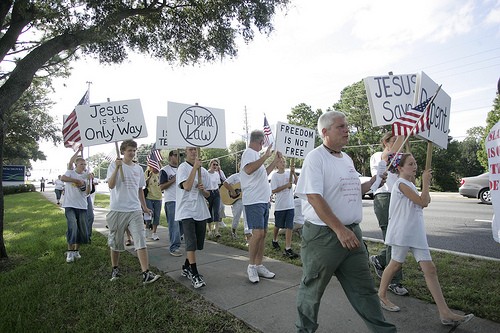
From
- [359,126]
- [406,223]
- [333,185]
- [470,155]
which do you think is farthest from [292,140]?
[470,155]

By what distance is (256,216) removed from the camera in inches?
177

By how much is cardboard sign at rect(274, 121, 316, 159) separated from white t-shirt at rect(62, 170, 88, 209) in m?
3.72

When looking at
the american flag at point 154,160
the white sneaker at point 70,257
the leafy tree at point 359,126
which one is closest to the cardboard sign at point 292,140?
the white sneaker at point 70,257

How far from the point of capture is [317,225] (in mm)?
2582

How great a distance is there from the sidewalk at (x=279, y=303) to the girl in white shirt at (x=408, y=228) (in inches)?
6.7

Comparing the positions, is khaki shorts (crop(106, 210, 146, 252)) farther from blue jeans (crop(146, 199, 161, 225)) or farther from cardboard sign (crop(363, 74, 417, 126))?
cardboard sign (crop(363, 74, 417, 126))

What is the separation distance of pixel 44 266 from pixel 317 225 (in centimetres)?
488

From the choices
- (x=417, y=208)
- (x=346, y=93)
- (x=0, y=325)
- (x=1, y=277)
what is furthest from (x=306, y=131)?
(x=346, y=93)

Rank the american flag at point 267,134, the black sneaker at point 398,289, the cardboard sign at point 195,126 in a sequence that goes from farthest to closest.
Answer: the american flag at point 267,134
the cardboard sign at point 195,126
the black sneaker at point 398,289

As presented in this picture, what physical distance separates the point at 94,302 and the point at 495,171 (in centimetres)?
433

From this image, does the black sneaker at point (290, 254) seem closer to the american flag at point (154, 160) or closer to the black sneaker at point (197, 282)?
the black sneaker at point (197, 282)

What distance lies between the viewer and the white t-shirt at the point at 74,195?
6031mm

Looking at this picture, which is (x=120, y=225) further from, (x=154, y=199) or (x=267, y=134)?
(x=267, y=134)

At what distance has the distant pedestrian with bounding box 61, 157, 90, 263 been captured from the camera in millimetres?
5863
